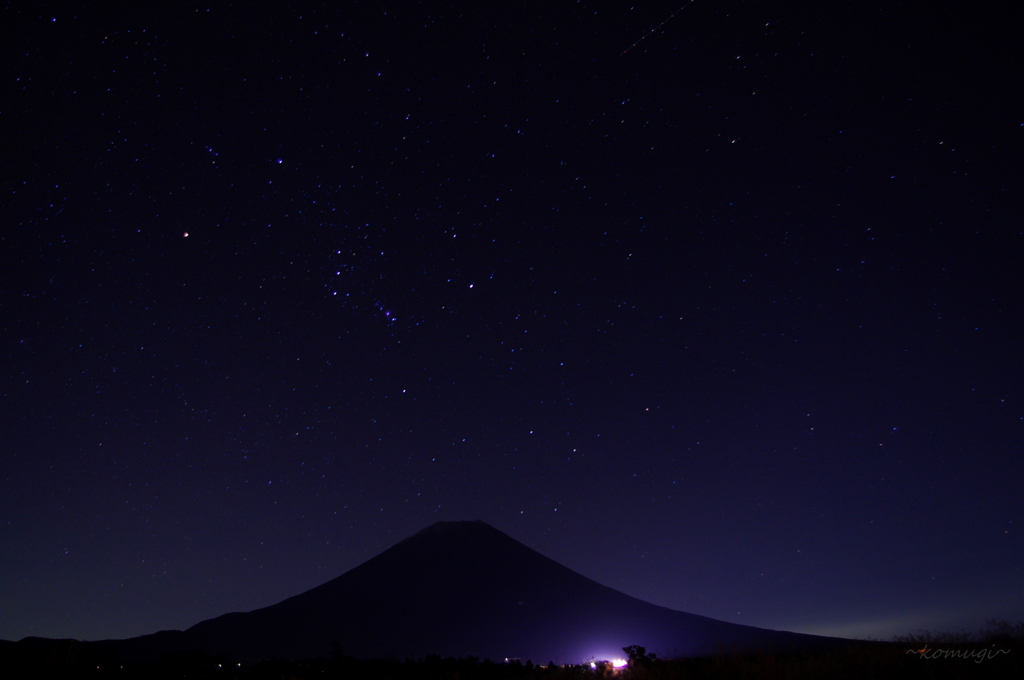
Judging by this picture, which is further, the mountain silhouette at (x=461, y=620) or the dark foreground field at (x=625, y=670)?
the mountain silhouette at (x=461, y=620)

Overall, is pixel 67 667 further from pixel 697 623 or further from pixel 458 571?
pixel 458 571

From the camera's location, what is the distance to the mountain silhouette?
6041cm

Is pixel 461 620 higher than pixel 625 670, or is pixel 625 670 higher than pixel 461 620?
pixel 625 670

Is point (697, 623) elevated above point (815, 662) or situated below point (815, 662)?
below

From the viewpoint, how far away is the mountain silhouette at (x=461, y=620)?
6041 cm

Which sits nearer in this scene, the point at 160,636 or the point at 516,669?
the point at 516,669

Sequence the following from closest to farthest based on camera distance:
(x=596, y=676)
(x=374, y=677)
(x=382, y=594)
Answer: (x=596, y=676)
(x=374, y=677)
(x=382, y=594)

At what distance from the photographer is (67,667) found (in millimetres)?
10711

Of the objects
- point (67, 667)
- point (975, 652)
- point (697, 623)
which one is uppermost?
point (67, 667)

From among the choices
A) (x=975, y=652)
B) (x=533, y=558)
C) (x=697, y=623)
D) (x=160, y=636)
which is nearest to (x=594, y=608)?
(x=697, y=623)

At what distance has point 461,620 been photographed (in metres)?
69.8

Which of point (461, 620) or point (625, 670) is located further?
point (461, 620)

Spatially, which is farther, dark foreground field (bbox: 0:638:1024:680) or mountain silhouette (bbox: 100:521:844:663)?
mountain silhouette (bbox: 100:521:844:663)

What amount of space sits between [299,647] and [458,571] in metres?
25.5
